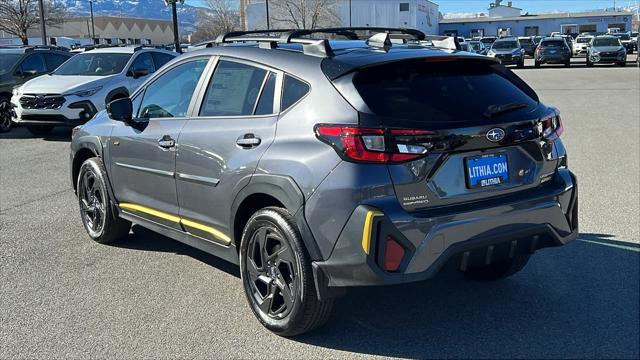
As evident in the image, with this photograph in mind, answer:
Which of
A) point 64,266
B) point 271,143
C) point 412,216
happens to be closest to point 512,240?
point 412,216

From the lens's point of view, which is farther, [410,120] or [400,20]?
[400,20]

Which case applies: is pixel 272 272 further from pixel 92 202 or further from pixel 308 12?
pixel 308 12

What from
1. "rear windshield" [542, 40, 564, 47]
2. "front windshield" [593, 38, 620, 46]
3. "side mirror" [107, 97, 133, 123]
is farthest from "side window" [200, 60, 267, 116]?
"rear windshield" [542, 40, 564, 47]

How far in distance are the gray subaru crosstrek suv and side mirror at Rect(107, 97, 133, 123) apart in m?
0.63

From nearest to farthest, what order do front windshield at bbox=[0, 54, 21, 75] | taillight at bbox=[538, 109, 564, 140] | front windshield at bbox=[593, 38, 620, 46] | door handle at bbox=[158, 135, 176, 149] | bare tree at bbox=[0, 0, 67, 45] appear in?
taillight at bbox=[538, 109, 564, 140] → door handle at bbox=[158, 135, 176, 149] → front windshield at bbox=[0, 54, 21, 75] → front windshield at bbox=[593, 38, 620, 46] → bare tree at bbox=[0, 0, 67, 45]

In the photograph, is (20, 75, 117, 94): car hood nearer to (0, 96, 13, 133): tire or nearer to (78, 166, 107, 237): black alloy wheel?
(0, 96, 13, 133): tire

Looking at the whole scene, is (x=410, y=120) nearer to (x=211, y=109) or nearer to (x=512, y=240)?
(x=512, y=240)

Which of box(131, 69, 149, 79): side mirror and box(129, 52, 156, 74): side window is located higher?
box(129, 52, 156, 74): side window

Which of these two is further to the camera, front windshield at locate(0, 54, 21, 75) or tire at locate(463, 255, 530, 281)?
front windshield at locate(0, 54, 21, 75)

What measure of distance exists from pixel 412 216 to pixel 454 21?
107 m

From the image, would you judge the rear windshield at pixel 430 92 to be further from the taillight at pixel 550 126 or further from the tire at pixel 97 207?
the tire at pixel 97 207

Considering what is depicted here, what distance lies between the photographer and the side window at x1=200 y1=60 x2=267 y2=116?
4.20 m

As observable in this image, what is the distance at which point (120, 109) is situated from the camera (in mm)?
5129

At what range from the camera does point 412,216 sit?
3.36 metres
